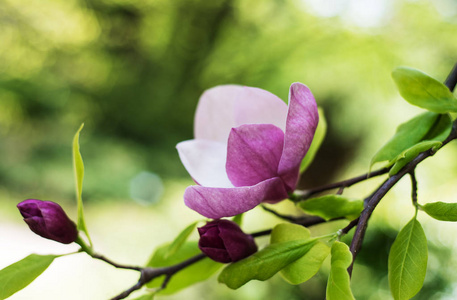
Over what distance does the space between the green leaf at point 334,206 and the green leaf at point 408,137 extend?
2 centimetres

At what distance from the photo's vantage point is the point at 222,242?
0.14 metres

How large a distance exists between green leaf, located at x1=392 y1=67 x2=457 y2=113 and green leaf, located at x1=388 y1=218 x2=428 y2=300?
0.13 ft

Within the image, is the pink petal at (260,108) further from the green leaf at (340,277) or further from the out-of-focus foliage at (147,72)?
the out-of-focus foliage at (147,72)

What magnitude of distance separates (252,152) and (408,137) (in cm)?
A: 6

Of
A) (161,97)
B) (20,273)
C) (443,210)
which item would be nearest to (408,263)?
(443,210)

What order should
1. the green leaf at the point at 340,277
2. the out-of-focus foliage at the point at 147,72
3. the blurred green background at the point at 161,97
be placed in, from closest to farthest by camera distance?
the green leaf at the point at 340,277
the blurred green background at the point at 161,97
the out-of-focus foliage at the point at 147,72

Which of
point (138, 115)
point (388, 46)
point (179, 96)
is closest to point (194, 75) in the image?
point (179, 96)

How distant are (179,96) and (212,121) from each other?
1.37 m

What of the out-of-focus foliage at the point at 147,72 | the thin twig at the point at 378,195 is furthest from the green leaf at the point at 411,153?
the out-of-focus foliage at the point at 147,72

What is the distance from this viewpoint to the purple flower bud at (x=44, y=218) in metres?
0.14

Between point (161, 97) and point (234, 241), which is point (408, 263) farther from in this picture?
point (161, 97)

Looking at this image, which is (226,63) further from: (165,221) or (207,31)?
(165,221)

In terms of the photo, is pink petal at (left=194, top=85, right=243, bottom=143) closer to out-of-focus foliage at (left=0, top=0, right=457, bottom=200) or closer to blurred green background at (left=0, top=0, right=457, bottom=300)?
blurred green background at (left=0, top=0, right=457, bottom=300)

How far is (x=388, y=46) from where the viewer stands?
2.99ft
